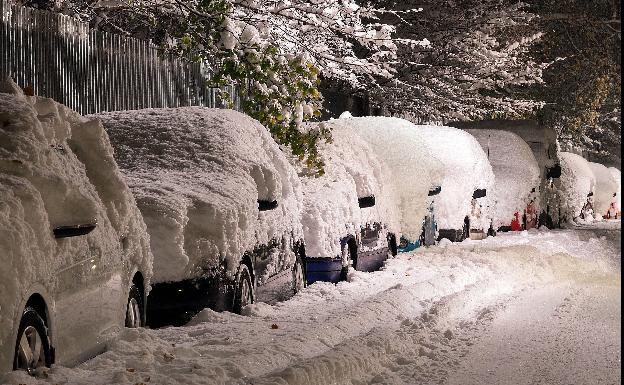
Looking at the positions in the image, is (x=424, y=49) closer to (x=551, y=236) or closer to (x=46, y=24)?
(x=551, y=236)

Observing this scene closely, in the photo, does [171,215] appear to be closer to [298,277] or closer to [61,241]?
[61,241]

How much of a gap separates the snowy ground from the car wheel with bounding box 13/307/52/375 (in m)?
0.10

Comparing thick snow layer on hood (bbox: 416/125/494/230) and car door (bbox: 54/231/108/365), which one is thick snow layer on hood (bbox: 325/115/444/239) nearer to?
thick snow layer on hood (bbox: 416/125/494/230)

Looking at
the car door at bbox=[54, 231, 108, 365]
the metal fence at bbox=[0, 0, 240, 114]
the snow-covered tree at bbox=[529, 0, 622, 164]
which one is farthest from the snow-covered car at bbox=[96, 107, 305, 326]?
the snow-covered tree at bbox=[529, 0, 622, 164]

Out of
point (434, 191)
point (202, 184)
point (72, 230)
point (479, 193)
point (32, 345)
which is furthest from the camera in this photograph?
point (479, 193)

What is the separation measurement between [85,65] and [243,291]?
6543 millimetres

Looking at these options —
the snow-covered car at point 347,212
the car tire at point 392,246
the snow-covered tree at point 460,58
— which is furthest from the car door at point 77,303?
the snow-covered tree at point 460,58

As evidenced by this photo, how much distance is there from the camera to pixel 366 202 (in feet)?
47.1

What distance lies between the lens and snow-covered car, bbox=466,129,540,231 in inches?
958

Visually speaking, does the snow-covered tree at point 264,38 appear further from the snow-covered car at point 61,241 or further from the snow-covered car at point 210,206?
the snow-covered car at point 61,241

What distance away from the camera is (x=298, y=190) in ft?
38.4

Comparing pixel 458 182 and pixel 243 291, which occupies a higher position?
pixel 458 182

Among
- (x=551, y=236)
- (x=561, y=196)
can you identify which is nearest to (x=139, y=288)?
(x=551, y=236)

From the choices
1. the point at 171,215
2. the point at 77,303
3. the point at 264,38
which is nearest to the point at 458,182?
the point at 264,38
